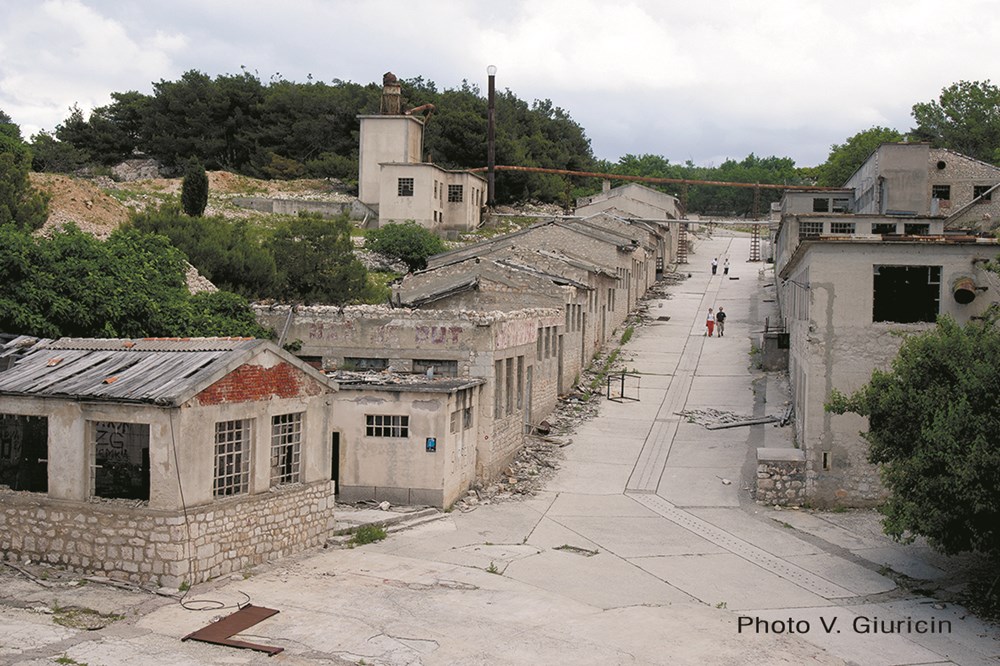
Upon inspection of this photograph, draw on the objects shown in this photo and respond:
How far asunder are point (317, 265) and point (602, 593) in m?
25.3

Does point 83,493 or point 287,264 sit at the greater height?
point 287,264

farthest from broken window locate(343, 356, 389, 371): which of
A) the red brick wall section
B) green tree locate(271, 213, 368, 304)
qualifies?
green tree locate(271, 213, 368, 304)

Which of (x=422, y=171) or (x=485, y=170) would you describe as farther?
(x=485, y=170)

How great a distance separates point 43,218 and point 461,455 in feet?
55.6

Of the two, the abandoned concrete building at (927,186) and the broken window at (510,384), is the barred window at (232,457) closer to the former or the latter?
the broken window at (510,384)

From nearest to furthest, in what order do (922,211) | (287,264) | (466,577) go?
(466,577), (287,264), (922,211)

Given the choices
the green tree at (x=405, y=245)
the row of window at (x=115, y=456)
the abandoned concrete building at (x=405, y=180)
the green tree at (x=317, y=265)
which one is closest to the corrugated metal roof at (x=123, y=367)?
the row of window at (x=115, y=456)

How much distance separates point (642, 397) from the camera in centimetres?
3603

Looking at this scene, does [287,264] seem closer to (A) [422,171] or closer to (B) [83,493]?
(A) [422,171]

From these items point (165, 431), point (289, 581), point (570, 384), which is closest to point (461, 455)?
point (289, 581)

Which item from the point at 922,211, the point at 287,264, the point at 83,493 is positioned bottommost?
the point at 83,493

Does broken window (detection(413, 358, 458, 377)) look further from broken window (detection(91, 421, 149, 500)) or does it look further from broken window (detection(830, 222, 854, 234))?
broken window (detection(830, 222, 854, 234))

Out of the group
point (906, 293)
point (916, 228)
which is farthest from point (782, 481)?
point (916, 228)

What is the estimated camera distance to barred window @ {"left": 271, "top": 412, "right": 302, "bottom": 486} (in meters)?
17.6
